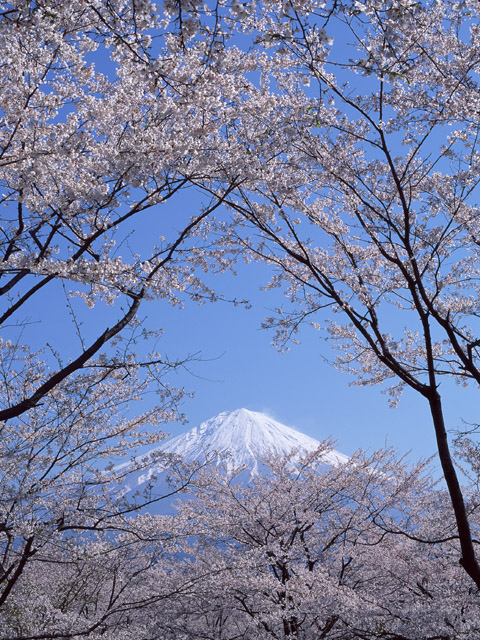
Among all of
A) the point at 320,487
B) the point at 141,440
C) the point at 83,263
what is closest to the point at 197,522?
the point at 141,440

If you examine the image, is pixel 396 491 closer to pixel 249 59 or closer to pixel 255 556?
pixel 255 556

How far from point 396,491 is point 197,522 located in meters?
5.03

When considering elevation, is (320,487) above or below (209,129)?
below

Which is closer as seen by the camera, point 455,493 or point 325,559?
point 455,493

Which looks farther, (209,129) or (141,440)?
(141,440)

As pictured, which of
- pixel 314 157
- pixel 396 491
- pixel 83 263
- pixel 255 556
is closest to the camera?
pixel 83 263

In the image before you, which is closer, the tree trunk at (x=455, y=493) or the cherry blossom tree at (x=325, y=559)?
the tree trunk at (x=455, y=493)

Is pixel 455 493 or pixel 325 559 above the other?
pixel 455 493

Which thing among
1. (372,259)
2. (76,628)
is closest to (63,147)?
(372,259)

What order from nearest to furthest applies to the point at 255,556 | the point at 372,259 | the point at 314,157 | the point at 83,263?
the point at 83,263 < the point at 314,157 < the point at 372,259 < the point at 255,556

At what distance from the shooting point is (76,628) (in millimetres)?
5871

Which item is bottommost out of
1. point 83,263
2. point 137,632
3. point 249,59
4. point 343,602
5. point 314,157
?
point 137,632

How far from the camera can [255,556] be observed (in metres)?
7.45

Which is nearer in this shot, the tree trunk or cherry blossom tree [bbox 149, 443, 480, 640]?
the tree trunk
